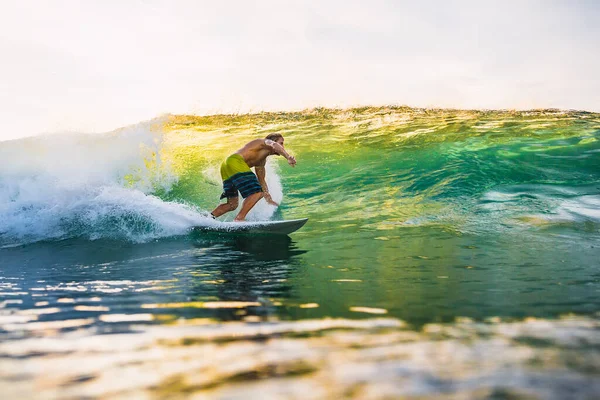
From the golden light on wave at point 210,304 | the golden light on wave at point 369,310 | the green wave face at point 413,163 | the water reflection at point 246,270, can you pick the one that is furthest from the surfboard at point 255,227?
the golden light on wave at point 369,310

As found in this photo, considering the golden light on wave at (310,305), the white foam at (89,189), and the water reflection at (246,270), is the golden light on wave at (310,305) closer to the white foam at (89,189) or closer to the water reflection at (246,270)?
the water reflection at (246,270)

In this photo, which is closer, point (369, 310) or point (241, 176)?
point (369, 310)

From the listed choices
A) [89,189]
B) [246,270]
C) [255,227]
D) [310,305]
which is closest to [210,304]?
[310,305]

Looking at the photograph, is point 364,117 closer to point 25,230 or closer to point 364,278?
point 25,230

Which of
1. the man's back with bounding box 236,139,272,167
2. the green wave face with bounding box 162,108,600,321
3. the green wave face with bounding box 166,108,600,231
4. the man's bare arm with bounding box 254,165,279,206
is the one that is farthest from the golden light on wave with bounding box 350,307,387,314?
the man's bare arm with bounding box 254,165,279,206

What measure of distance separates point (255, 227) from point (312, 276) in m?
2.83

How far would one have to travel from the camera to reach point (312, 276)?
4.50 metres

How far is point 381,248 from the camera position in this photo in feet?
20.5

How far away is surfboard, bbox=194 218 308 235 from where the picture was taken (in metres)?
7.22

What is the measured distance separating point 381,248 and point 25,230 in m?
5.89

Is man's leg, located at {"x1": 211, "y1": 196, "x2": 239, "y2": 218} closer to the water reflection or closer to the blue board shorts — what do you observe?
the blue board shorts

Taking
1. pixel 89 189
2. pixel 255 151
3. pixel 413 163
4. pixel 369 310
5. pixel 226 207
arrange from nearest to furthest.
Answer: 1. pixel 369 310
2. pixel 255 151
3. pixel 226 207
4. pixel 89 189
5. pixel 413 163

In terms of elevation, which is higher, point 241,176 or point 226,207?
point 241,176

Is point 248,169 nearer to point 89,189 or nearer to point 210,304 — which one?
point 89,189
